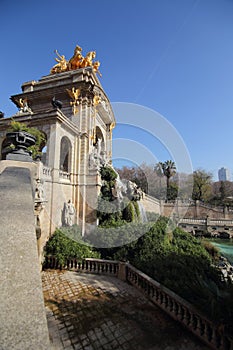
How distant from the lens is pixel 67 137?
42.7 feet

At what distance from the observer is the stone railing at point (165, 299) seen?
3602mm

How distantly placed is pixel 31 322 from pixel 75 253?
8.21m

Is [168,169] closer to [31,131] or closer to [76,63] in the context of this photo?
[76,63]

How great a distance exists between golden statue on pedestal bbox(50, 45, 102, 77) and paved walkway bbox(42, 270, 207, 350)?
1767cm

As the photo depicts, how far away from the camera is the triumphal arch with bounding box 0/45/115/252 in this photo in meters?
10.6

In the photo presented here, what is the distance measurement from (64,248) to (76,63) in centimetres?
1691

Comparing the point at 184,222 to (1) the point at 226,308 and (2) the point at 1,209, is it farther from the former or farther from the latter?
(2) the point at 1,209

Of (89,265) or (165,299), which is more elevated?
(165,299)

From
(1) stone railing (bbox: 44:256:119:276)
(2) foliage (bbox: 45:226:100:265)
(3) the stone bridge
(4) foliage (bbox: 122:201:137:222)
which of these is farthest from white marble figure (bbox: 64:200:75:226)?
(3) the stone bridge

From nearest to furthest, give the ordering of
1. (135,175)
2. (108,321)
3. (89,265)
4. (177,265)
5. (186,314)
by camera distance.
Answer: (186,314), (108,321), (177,265), (89,265), (135,175)

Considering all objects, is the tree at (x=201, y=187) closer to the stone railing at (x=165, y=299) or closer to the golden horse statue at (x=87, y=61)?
the golden horse statue at (x=87, y=61)

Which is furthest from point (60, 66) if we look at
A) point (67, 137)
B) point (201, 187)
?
point (201, 187)

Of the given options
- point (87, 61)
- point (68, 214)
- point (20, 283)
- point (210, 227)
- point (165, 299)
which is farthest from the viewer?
point (210, 227)

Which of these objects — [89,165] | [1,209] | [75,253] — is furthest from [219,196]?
[1,209]
